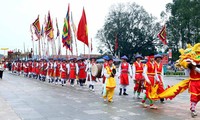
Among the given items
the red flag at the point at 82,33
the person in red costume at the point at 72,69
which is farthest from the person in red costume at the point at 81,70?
the red flag at the point at 82,33

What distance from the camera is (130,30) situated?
2707 inches

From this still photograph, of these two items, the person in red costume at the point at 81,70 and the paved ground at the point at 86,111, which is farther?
the person in red costume at the point at 81,70

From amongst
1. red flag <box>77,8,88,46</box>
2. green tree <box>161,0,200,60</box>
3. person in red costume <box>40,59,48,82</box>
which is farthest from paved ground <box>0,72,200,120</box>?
green tree <box>161,0,200,60</box>

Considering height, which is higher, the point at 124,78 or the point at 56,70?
the point at 56,70

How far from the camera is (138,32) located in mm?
68625

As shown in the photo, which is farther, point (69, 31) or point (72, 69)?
point (69, 31)

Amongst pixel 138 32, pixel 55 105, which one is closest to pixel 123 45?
pixel 138 32

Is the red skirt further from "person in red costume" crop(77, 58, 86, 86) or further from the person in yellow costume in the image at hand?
"person in red costume" crop(77, 58, 86, 86)

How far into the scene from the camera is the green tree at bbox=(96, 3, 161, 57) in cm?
6775

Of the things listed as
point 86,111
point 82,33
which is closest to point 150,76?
point 86,111

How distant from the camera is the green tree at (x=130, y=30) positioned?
2667 inches

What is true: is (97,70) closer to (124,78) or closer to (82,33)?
(124,78)

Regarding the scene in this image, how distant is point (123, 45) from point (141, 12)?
8.28 metres

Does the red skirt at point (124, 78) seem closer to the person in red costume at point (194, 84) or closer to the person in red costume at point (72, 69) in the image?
the person in red costume at point (194, 84)
